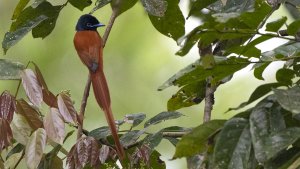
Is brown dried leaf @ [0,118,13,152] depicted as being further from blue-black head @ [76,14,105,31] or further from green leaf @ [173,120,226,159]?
blue-black head @ [76,14,105,31]

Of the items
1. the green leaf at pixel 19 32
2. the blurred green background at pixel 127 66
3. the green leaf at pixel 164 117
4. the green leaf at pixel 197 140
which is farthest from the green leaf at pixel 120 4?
the blurred green background at pixel 127 66

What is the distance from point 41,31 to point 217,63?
84 centimetres

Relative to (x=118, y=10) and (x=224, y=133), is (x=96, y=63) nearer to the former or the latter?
(x=118, y=10)

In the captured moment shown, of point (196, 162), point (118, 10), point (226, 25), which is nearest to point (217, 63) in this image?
point (226, 25)

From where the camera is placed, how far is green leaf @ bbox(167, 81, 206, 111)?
5.63ft

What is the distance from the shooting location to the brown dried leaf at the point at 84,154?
5.08ft

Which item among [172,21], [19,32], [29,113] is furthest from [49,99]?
[172,21]

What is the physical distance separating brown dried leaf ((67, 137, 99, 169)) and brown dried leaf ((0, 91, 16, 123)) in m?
0.17

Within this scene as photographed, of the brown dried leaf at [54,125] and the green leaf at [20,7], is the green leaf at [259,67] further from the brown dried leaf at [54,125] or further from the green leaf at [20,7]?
the green leaf at [20,7]

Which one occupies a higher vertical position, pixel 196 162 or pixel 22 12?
pixel 22 12

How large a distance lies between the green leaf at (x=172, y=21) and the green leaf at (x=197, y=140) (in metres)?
0.64

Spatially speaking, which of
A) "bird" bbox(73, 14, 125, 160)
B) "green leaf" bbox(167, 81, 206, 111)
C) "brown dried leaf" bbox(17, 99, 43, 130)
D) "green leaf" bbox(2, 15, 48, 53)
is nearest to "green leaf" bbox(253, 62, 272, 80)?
"green leaf" bbox(167, 81, 206, 111)

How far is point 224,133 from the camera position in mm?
1200

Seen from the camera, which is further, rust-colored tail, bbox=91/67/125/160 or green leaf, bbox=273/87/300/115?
rust-colored tail, bbox=91/67/125/160
